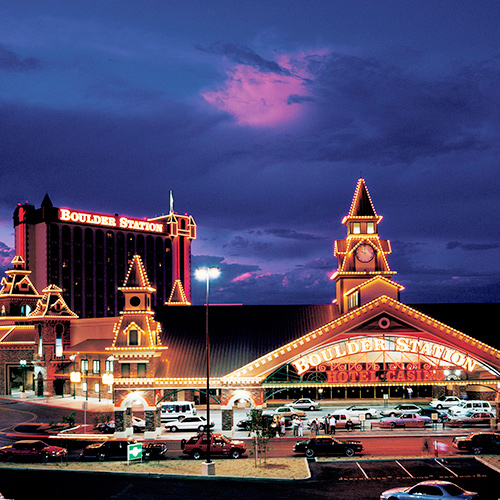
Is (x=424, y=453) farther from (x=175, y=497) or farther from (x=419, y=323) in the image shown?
(x=175, y=497)

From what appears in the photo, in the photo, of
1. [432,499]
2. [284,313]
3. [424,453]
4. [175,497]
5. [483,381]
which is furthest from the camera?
[284,313]

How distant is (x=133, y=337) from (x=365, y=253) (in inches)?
948

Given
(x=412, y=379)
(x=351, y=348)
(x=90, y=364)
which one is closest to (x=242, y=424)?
(x=351, y=348)

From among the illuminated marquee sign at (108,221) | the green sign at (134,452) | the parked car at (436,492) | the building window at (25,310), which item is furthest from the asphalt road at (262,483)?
the illuminated marquee sign at (108,221)

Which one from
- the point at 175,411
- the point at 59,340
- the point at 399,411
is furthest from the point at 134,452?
the point at 59,340

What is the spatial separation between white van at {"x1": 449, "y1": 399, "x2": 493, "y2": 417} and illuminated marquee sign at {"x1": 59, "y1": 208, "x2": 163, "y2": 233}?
387ft

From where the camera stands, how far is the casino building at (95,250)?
148 metres

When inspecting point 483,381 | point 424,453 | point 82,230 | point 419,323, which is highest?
point 82,230

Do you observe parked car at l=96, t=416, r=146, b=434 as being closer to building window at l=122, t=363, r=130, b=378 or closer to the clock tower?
building window at l=122, t=363, r=130, b=378

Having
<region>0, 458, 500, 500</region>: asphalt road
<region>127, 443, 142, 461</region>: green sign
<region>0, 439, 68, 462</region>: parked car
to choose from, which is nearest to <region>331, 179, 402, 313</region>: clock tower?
<region>0, 458, 500, 500</region>: asphalt road

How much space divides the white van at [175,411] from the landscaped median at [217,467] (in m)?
15.1

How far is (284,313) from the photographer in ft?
193

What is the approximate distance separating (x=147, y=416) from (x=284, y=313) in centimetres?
1849

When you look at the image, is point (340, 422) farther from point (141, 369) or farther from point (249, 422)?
point (141, 369)
